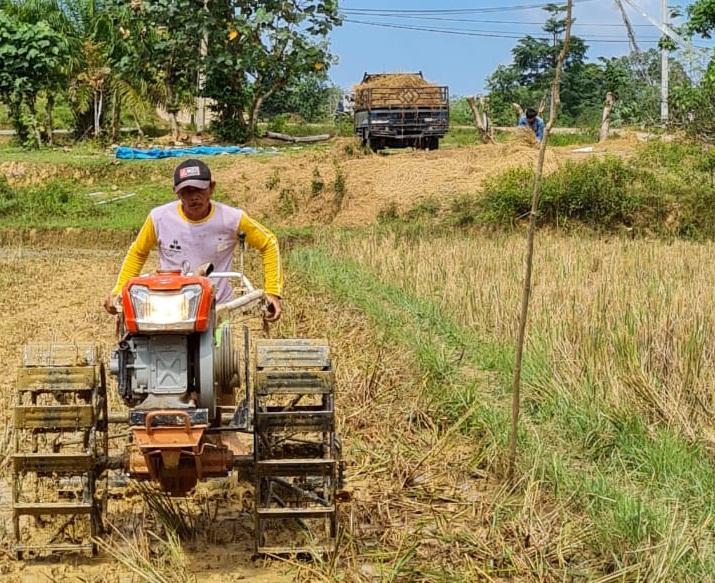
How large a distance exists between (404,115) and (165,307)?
18.5 m

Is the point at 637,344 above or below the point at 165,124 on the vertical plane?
below

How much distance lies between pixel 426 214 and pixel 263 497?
38.0 ft

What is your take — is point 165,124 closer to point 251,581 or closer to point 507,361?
point 507,361

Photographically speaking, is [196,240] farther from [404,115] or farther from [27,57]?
[27,57]

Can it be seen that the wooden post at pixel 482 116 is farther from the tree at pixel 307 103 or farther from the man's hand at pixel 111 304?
the man's hand at pixel 111 304

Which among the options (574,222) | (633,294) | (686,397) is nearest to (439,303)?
(633,294)

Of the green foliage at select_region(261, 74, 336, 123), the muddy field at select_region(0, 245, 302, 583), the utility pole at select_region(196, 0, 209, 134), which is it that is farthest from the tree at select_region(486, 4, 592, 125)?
the muddy field at select_region(0, 245, 302, 583)

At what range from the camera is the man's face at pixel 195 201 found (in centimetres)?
407

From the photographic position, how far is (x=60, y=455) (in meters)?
3.68

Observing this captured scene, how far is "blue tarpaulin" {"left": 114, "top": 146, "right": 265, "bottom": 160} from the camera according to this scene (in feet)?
63.5

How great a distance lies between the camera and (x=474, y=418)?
4.92 m

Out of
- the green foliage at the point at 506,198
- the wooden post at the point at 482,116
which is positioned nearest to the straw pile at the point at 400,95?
the wooden post at the point at 482,116

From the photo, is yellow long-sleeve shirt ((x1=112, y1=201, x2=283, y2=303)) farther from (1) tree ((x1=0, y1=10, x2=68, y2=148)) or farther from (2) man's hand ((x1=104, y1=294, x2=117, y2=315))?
(1) tree ((x1=0, y1=10, x2=68, y2=148))

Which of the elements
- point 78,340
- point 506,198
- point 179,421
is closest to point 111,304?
point 179,421
